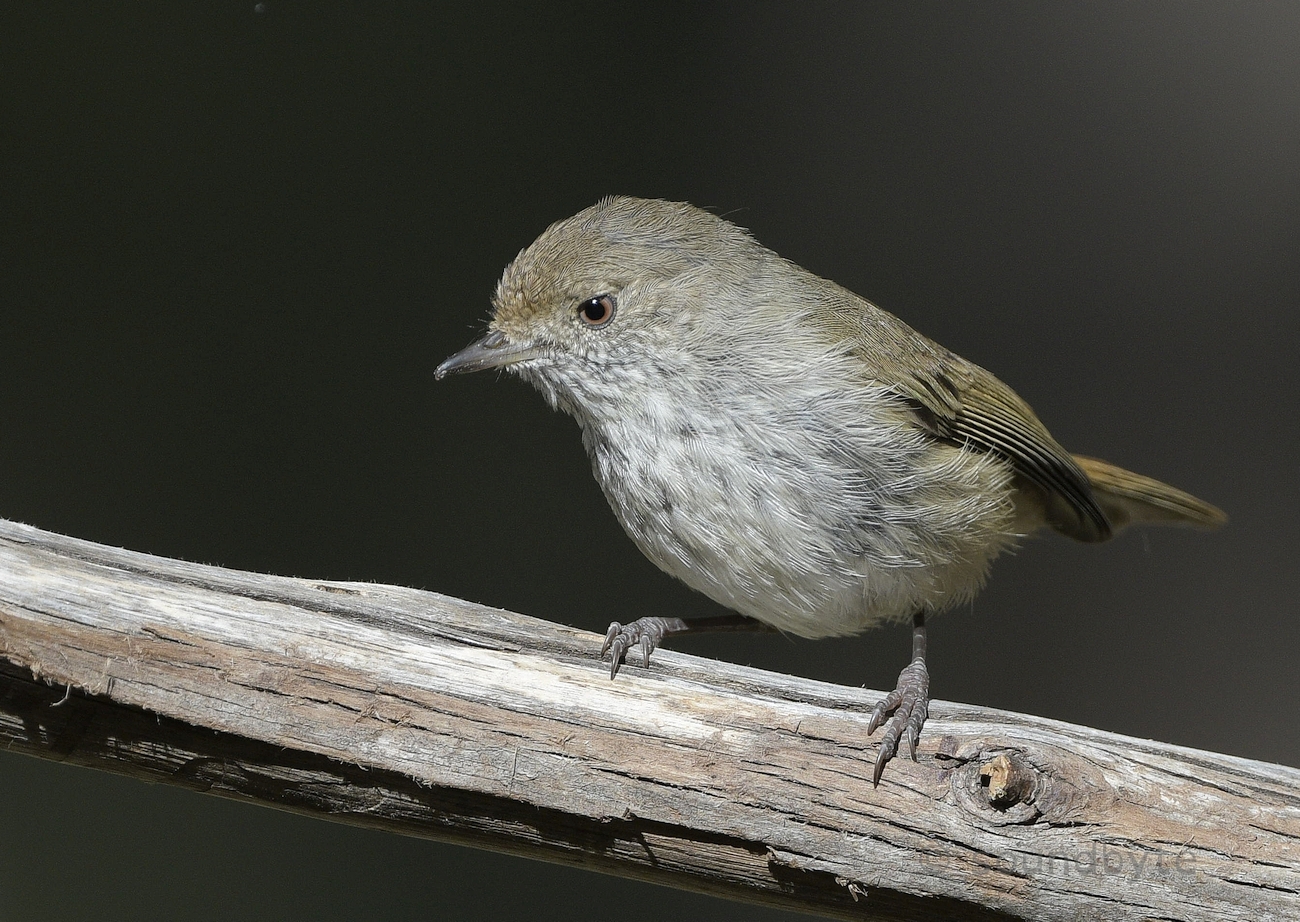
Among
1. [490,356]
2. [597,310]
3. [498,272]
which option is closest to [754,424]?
[597,310]

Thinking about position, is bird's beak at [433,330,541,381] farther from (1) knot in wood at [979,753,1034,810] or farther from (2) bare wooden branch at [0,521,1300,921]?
(1) knot in wood at [979,753,1034,810]

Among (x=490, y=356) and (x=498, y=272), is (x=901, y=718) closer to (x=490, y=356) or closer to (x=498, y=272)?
(x=490, y=356)

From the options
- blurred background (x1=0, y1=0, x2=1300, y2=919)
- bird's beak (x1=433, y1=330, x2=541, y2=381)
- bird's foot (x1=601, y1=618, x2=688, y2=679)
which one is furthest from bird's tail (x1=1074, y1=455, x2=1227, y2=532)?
bird's beak (x1=433, y1=330, x2=541, y2=381)

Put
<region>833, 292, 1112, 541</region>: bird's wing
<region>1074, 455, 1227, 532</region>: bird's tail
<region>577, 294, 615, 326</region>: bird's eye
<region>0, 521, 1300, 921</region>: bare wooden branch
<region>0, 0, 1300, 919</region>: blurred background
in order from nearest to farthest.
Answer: <region>0, 521, 1300, 921</region>: bare wooden branch → <region>577, 294, 615, 326</region>: bird's eye → <region>833, 292, 1112, 541</region>: bird's wing → <region>1074, 455, 1227, 532</region>: bird's tail → <region>0, 0, 1300, 919</region>: blurred background

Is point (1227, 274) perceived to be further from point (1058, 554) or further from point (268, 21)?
point (268, 21)

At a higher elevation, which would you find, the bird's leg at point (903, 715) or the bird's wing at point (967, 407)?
the bird's wing at point (967, 407)

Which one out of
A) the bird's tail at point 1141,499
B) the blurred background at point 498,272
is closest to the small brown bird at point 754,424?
the bird's tail at point 1141,499

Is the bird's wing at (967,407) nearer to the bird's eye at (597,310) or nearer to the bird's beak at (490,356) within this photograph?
the bird's eye at (597,310)
